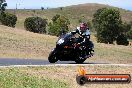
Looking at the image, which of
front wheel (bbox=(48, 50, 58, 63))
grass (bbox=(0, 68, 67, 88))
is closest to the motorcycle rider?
front wheel (bbox=(48, 50, 58, 63))

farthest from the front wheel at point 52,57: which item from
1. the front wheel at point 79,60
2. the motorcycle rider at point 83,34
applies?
the motorcycle rider at point 83,34

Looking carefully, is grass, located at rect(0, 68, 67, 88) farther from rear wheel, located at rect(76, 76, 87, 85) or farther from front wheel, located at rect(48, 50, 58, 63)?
front wheel, located at rect(48, 50, 58, 63)

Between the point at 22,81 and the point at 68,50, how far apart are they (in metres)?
5.96

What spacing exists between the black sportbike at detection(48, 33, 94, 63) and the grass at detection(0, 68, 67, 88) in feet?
11.6

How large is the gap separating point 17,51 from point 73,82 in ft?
61.8

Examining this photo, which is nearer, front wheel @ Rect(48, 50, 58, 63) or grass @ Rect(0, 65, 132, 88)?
grass @ Rect(0, 65, 132, 88)

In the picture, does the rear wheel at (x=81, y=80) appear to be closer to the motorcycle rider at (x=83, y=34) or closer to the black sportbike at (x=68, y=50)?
the black sportbike at (x=68, y=50)

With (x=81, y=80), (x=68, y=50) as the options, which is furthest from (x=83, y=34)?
(x=81, y=80)

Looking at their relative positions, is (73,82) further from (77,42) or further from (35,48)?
(35,48)

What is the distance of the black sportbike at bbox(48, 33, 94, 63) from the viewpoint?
67.6 ft

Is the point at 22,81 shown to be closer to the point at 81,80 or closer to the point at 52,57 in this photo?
the point at 81,80

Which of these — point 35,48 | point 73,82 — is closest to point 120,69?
point 73,82

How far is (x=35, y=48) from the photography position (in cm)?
3919

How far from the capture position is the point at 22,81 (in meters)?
15.3
